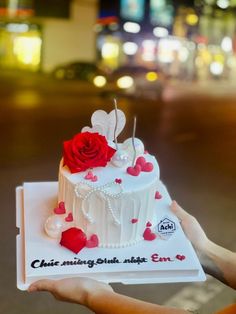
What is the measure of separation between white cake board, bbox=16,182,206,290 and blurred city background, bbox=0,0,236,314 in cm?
41

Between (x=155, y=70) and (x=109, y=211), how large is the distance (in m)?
9.74

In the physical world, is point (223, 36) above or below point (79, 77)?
above

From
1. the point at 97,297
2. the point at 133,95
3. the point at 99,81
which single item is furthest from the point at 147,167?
the point at 99,81

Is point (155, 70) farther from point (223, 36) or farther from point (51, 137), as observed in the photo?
point (223, 36)

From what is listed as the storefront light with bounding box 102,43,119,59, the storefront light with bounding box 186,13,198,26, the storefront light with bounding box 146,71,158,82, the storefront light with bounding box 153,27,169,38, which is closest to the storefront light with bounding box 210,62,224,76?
the storefront light with bounding box 186,13,198,26

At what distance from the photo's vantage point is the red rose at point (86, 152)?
66.6 inches

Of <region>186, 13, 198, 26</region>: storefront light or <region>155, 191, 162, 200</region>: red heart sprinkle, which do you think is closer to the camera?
<region>155, 191, 162, 200</region>: red heart sprinkle

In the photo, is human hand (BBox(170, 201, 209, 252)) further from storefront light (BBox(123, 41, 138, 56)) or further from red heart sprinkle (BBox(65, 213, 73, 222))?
storefront light (BBox(123, 41, 138, 56))

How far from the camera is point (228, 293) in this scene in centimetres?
271

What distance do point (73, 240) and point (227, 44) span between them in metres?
18.0

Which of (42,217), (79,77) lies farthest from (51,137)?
(79,77)

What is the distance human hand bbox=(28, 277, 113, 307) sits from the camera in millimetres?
1448

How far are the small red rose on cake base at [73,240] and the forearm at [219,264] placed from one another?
0.47 metres

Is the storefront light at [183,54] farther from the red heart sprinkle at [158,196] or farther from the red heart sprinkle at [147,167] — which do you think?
the red heart sprinkle at [147,167]
